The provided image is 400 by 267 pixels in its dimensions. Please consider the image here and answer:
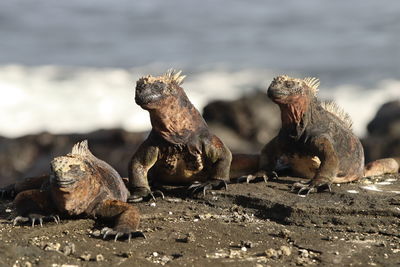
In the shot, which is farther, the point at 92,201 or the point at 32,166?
the point at 32,166

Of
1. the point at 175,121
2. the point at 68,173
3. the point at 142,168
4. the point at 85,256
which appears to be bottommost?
the point at 85,256

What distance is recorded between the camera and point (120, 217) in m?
6.45

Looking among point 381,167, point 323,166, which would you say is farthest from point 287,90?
point 381,167

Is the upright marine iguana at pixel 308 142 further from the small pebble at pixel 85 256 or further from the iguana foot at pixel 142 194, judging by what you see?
the small pebble at pixel 85 256

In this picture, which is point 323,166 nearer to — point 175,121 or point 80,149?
point 175,121

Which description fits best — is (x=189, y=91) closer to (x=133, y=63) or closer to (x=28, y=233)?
(x=133, y=63)

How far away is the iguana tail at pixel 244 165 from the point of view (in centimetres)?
860

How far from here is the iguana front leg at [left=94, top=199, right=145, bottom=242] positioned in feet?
20.1

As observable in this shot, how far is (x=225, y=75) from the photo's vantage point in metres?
26.4

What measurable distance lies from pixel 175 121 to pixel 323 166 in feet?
4.38

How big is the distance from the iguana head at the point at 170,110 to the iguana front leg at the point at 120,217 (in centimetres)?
100

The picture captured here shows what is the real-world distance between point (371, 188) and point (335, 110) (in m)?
1.13

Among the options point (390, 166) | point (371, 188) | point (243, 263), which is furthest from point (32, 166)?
point (243, 263)

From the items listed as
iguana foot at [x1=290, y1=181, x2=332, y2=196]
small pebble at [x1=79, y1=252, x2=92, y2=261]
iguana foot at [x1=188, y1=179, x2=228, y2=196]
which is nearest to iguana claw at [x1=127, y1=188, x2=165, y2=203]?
iguana foot at [x1=188, y1=179, x2=228, y2=196]
